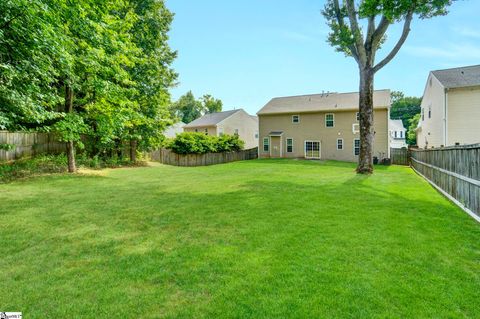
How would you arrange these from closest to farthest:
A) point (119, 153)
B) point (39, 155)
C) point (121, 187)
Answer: point (121, 187)
point (39, 155)
point (119, 153)

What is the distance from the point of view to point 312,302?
2699 millimetres

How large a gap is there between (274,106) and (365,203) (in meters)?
24.1

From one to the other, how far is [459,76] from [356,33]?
35.9ft

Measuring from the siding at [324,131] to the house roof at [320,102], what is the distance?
0.50 metres

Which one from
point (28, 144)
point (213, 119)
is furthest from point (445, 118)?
point (213, 119)

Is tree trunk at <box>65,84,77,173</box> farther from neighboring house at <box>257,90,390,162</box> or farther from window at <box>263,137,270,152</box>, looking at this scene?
window at <box>263,137,270,152</box>

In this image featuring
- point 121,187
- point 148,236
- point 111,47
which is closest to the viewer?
point 148,236

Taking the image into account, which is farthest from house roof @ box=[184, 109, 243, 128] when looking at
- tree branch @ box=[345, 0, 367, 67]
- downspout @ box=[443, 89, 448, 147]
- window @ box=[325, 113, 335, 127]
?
downspout @ box=[443, 89, 448, 147]

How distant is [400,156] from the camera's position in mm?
23891

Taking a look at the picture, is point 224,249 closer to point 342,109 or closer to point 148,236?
point 148,236

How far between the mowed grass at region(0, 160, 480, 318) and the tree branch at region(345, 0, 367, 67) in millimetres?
9244

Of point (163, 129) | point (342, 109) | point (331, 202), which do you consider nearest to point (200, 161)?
point (163, 129)

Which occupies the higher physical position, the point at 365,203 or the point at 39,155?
the point at 39,155

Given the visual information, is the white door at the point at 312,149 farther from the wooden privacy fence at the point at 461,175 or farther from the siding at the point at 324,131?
the wooden privacy fence at the point at 461,175
